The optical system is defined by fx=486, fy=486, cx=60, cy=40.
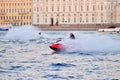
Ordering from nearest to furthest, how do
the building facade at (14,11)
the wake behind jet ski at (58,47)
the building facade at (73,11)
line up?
the wake behind jet ski at (58,47) < the building facade at (73,11) < the building facade at (14,11)

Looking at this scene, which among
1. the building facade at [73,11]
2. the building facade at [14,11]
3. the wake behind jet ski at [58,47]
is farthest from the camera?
the building facade at [14,11]

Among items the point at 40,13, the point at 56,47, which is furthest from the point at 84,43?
the point at 40,13

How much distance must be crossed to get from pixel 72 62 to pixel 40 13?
101 m

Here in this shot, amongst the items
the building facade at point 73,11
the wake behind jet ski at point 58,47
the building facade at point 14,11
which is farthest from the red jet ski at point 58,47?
the building facade at point 14,11

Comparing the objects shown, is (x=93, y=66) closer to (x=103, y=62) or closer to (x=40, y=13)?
(x=103, y=62)

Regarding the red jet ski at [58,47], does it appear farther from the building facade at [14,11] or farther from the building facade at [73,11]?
the building facade at [14,11]

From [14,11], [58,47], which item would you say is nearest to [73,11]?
[14,11]

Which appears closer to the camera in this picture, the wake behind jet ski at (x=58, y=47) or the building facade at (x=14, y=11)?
the wake behind jet ski at (x=58, y=47)

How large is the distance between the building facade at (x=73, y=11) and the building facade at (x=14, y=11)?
24.0 feet

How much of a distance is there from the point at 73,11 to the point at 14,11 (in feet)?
64.6

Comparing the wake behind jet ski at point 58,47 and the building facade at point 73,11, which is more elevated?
the wake behind jet ski at point 58,47

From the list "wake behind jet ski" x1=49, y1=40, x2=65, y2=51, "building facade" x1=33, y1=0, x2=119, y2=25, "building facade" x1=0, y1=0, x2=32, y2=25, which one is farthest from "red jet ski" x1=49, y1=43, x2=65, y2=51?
"building facade" x1=0, y1=0, x2=32, y2=25

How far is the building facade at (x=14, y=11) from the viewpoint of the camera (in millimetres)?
138125

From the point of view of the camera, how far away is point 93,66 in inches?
1037
